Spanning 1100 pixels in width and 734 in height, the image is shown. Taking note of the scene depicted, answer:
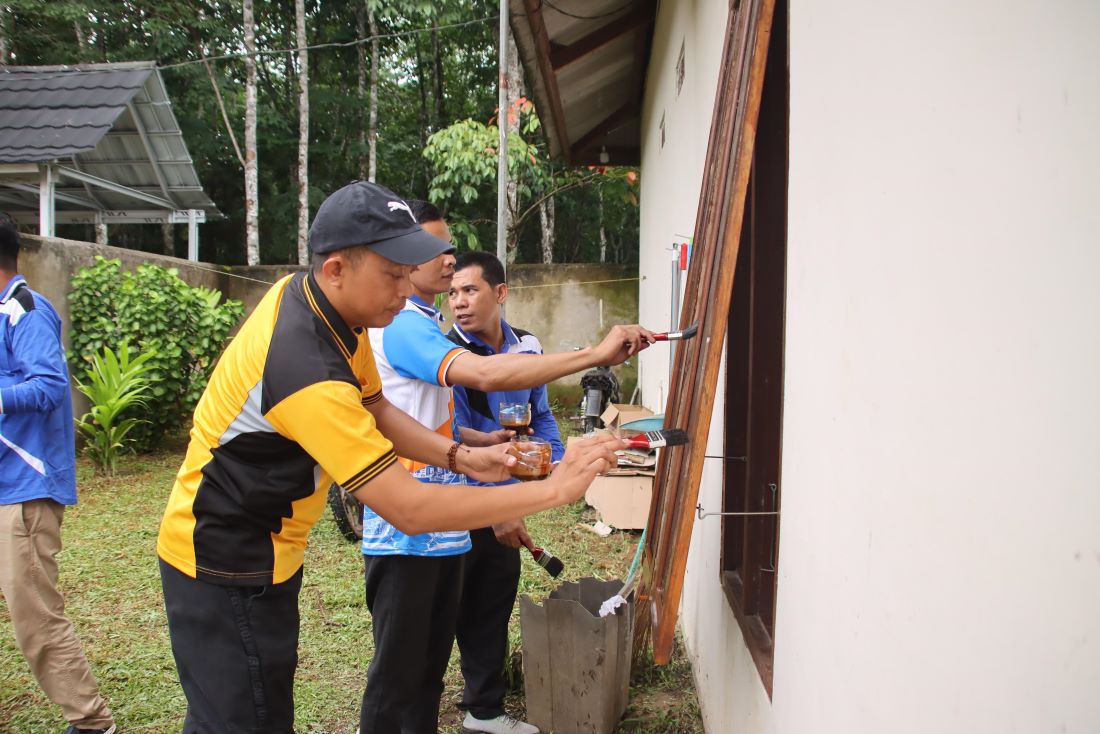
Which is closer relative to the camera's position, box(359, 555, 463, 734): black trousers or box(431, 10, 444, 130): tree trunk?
box(359, 555, 463, 734): black trousers

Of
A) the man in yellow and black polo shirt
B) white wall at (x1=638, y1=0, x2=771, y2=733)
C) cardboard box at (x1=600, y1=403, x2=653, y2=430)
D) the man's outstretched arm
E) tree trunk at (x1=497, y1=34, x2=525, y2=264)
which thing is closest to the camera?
the man in yellow and black polo shirt

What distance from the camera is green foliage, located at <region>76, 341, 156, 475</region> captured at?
8125mm

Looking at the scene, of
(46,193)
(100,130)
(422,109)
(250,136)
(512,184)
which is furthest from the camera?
(422,109)

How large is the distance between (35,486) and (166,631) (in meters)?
1.80

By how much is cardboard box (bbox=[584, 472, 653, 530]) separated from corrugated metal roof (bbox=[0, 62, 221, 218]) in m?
8.56

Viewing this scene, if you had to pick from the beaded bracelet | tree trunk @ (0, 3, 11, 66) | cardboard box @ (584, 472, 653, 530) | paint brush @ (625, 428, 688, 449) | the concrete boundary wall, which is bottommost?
cardboard box @ (584, 472, 653, 530)

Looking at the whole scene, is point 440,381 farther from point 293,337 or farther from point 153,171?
point 153,171

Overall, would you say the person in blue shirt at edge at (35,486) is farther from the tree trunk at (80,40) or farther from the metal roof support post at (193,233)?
the tree trunk at (80,40)

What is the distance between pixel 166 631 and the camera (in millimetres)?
4621

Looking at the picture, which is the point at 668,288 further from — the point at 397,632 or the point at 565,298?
the point at 565,298

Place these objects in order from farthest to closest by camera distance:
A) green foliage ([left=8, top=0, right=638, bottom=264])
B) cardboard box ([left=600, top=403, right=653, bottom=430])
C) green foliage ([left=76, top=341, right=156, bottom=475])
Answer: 1. green foliage ([left=8, top=0, right=638, bottom=264])
2. green foliage ([left=76, top=341, right=156, bottom=475])
3. cardboard box ([left=600, top=403, right=653, bottom=430])

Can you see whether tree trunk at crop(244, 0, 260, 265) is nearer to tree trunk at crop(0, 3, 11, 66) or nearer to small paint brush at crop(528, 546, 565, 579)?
tree trunk at crop(0, 3, 11, 66)

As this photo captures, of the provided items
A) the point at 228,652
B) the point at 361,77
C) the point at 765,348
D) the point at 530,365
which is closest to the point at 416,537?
the point at 530,365

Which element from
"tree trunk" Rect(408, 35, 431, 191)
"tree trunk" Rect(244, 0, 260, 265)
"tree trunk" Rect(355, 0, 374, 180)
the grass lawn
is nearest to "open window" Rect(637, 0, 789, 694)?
the grass lawn
